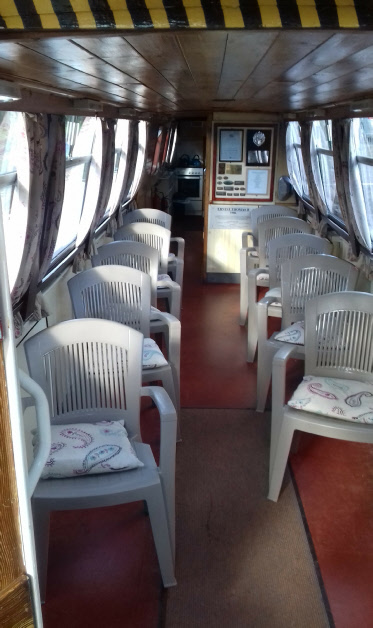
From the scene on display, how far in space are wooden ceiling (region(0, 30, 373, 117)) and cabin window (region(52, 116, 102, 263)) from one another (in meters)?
2.11

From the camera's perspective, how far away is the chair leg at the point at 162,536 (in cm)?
225

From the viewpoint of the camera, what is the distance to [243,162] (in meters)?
6.76

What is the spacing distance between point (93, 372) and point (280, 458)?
109 centimetres

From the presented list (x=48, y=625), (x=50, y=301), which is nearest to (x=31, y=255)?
(x=50, y=301)

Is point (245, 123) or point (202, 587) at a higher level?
point (245, 123)

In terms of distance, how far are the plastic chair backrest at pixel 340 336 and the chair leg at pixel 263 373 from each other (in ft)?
1.96

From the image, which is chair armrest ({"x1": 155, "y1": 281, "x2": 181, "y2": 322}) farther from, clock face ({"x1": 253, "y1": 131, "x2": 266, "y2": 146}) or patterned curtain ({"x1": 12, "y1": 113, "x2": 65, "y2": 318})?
clock face ({"x1": 253, "y1": 131, "x2": 266, "y2": 146})

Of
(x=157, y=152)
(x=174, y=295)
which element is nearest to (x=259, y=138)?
(x=174, y=295)

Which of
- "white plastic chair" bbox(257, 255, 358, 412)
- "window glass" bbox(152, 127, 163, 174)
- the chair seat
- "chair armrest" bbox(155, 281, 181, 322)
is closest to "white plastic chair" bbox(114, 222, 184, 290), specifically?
"chair armrest" bbox(155, 281, 181, 322)

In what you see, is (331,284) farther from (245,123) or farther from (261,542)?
(245,123)

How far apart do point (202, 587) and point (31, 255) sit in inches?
73.3

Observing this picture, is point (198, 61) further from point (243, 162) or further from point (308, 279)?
point (243, 162)

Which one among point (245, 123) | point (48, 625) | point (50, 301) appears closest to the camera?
point (48, 625)

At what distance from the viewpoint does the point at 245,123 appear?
6.62 metres
